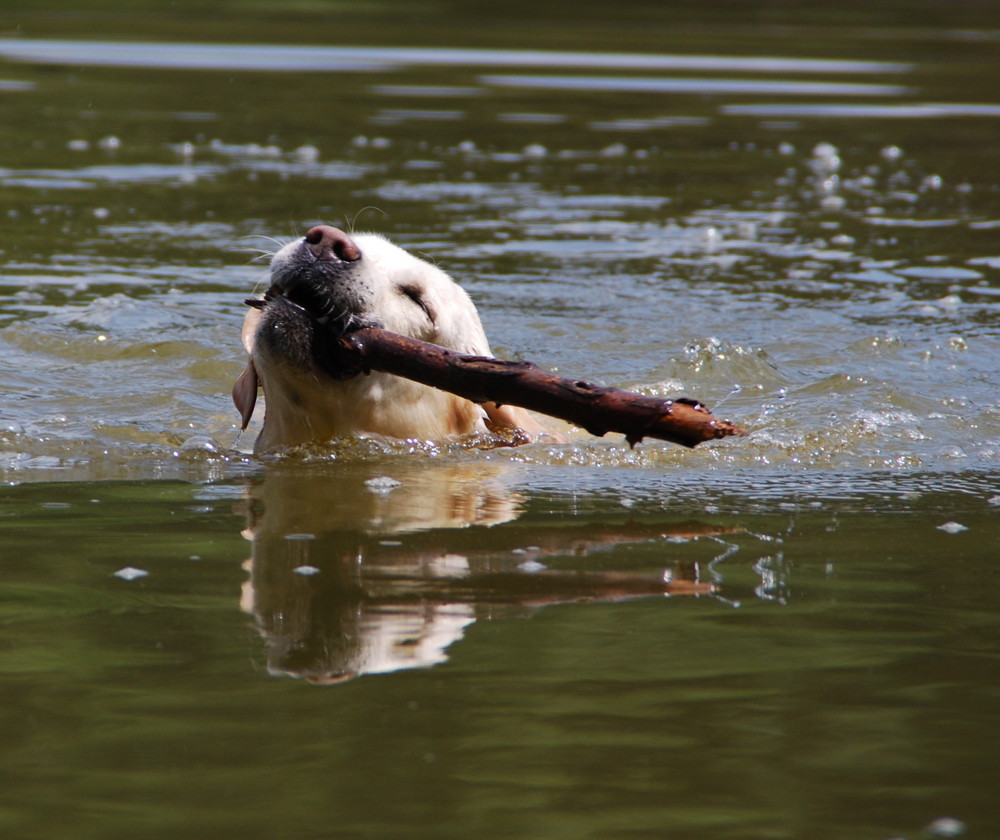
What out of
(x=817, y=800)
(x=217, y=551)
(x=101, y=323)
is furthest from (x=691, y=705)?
(x=101, y=323)

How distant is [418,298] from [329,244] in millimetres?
Answer: 433

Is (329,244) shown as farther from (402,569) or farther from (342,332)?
(402,569)

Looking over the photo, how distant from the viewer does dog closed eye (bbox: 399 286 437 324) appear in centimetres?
512

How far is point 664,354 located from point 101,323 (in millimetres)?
3089

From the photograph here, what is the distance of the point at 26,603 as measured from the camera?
3.56 metres

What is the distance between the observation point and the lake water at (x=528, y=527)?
2.62m

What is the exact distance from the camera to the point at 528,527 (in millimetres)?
4324

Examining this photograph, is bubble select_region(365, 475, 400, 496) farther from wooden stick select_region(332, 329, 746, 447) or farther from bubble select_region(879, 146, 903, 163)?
bubble select_region(879, 146, 903, 163)

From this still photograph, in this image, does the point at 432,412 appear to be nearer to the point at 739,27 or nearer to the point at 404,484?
the point at 404,484

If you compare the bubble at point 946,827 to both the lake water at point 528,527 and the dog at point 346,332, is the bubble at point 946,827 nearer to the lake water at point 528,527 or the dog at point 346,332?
the lake water at point 528,527

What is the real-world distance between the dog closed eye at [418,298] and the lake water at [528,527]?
0.51m

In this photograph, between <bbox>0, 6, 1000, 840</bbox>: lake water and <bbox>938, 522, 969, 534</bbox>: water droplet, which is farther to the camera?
<bbox>938, 522, 969, 534</bbox>: water droplet

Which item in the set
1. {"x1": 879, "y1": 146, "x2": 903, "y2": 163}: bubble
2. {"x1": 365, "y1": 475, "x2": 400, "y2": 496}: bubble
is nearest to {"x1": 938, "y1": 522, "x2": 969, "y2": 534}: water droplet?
{"x1": 365, "y1": 475, "x2": 400, "y2": 496}: bubble

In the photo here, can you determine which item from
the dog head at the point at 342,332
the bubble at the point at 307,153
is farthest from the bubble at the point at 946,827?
the bubble at the point at 307,153
